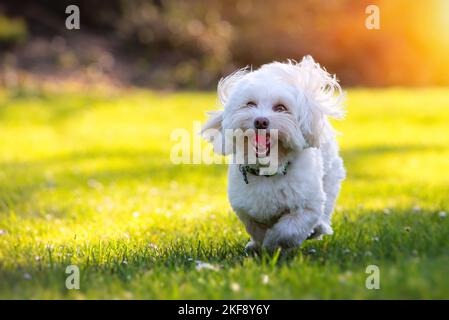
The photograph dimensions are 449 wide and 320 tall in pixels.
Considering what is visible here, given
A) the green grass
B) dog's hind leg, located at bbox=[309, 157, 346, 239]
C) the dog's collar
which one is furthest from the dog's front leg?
dog's hind leg, located at bbox=[309, 157, 346, 239]

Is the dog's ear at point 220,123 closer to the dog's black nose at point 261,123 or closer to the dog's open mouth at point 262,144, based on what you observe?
the dog's open mouth at point 262,144

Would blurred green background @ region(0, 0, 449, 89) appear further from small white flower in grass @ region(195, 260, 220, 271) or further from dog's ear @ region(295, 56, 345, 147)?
small white flower in grass @ region(195, 260, 220, 271)

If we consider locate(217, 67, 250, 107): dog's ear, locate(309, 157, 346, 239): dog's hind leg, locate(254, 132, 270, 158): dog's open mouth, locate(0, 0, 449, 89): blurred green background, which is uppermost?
locate(0, 0, 449, 89): blurred green background

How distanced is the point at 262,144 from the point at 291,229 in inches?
23.2

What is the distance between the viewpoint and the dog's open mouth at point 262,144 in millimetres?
4480

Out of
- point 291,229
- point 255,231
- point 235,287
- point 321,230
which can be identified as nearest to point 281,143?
point 291,229

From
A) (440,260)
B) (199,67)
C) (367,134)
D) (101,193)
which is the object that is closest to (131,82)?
(199,67)

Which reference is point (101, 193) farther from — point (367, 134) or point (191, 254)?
point (367, 134)

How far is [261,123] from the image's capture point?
442cm

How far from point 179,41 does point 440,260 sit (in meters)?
19.6

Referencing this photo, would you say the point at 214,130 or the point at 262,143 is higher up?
the point at 214,130

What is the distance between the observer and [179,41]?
2284 centimetres

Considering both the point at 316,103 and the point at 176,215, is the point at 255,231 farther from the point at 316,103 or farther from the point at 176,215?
Result: the point at 176,215

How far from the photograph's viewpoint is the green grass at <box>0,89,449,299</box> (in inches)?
147
